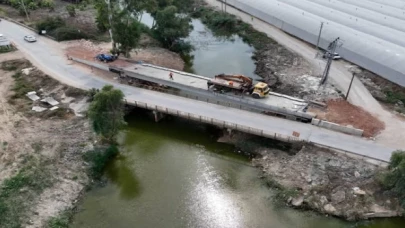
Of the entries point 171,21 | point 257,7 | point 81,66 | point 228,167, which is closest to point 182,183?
point 228,167

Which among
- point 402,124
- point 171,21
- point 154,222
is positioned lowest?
point 154,222

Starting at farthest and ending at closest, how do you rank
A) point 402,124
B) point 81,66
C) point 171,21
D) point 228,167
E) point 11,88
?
point 171,21 < point 81,66 < point 11,88 < point 402,124 < point 228,167

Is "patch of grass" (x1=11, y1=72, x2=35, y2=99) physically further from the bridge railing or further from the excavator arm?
the excavator arm

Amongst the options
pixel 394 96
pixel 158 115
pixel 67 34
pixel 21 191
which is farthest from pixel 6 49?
pixel 394 96

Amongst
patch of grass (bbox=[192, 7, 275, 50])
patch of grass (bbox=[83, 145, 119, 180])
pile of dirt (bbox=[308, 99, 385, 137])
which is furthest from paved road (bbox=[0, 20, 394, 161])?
patch of grass (bbox=[192, 7, 275, 50])

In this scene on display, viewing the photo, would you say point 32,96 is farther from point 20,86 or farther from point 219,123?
point 219,123

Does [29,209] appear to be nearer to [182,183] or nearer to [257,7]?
[182,183]

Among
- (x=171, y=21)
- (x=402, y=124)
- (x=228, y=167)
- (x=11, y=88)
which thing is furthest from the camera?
(x=171, y=21)
